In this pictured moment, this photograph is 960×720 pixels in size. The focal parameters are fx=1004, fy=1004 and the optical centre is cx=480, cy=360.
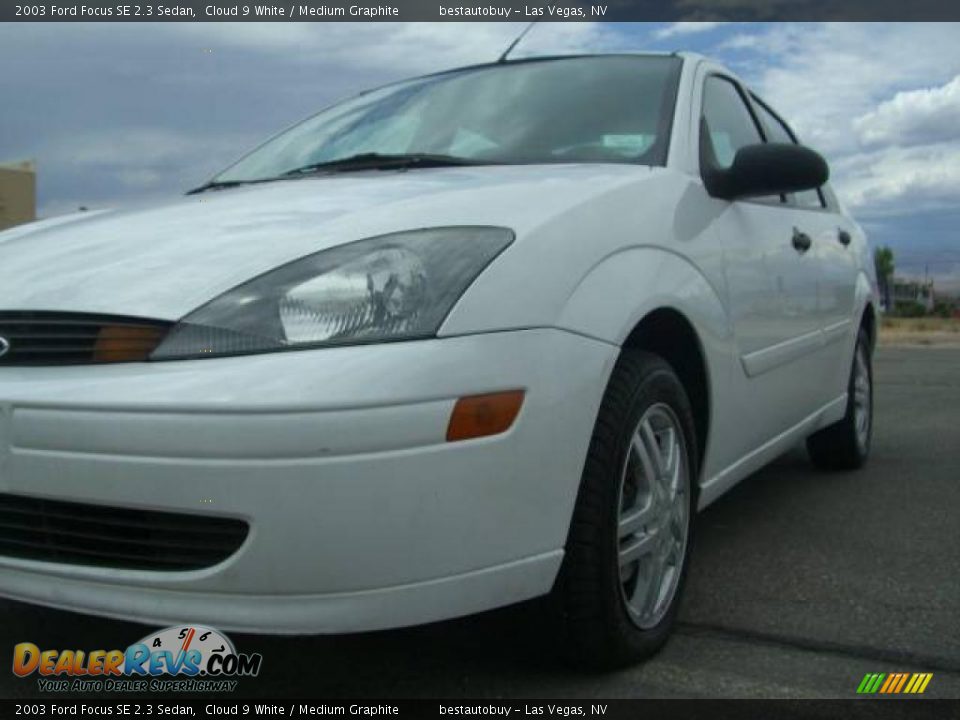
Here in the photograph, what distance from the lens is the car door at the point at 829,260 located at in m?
3.79

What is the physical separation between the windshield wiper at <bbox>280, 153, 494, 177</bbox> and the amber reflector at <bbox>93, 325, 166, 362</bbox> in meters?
1.16

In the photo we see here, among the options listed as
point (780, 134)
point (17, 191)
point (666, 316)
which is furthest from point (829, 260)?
point (17, 191)

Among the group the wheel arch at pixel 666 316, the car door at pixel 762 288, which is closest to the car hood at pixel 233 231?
the wheel arch at pixel 666 316

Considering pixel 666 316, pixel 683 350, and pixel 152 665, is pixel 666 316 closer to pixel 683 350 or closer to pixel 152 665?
pixel 683 350

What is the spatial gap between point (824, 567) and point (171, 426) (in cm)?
216

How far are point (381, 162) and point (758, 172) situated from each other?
42.8 inches

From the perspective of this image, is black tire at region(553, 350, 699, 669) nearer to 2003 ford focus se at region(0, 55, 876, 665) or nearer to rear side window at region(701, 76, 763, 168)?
2003 ford focus se at region(0, 55, 876, 665)

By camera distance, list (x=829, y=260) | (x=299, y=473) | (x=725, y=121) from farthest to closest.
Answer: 1. (x=829, y=260)
2. (x=725, y=121)
3. (x=299, y=473)

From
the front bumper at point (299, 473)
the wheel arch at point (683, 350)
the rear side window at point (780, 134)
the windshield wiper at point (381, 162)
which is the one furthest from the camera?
the rear side window at point (780, 134)

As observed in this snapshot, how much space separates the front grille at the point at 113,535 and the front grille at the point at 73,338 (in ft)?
0.90

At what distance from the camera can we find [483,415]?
184cm

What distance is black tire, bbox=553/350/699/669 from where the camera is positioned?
207 cm

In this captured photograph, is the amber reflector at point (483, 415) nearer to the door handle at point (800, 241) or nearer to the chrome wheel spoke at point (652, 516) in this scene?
the chrome wheel spoke at point (652, 516)

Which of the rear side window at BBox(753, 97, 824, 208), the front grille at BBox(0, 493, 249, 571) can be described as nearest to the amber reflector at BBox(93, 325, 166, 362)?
the front grille at BBox(0, 493, 249, 571)
